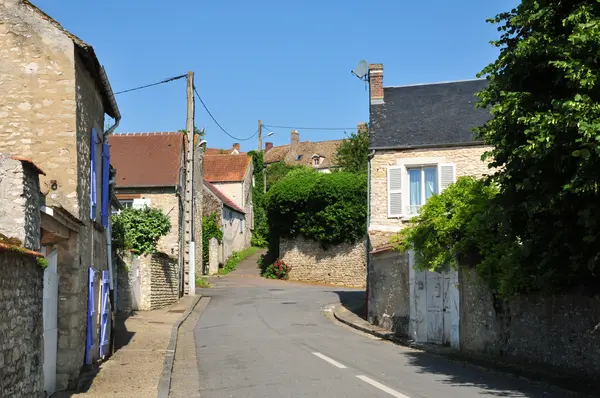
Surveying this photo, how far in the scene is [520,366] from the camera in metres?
12.1

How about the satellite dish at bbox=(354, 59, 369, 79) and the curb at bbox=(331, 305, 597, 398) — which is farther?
the satellite dish at bbox=(354, 59, 369, 79)

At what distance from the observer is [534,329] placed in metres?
12.0

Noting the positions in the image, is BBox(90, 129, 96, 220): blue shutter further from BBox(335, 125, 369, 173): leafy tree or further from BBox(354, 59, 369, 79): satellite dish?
BBox(335, 125, 369, 173): leafy tree

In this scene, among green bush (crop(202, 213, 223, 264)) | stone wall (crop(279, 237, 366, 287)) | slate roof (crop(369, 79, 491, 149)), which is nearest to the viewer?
slate roof (crop(369, 79, 491, 149))

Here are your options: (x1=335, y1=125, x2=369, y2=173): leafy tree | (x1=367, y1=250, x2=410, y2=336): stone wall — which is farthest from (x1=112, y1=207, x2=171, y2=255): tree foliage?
(x1=335, y1=125, x2=369, y2=173): leafy tree

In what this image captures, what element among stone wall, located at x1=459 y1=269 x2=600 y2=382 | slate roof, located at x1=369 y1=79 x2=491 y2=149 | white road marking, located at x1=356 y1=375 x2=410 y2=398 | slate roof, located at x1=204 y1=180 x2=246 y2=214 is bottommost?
white road marking, located at x1=356 y1=375 x2=410 y2=398

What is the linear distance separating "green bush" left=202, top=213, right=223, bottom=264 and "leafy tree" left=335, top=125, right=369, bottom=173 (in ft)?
37.6

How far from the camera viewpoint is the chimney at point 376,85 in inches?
1022

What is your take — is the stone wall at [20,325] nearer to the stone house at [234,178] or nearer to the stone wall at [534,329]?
the stone wall at [534,329]

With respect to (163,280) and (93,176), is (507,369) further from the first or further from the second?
(163,280)

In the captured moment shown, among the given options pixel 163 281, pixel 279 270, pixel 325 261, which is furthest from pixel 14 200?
pixel 279 270

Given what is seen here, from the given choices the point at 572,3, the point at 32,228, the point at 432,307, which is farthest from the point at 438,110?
the point at 32,228

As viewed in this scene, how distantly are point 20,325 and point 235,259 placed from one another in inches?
1697

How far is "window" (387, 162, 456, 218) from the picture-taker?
2300cm
